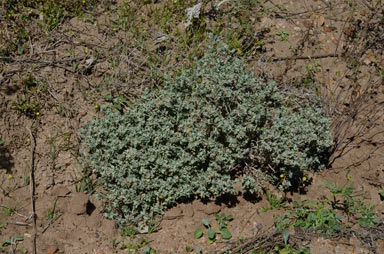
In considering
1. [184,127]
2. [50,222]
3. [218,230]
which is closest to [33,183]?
[50,222]

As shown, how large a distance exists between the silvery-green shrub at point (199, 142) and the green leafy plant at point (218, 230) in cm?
25

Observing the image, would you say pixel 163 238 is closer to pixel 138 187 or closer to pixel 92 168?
pixel 138 187

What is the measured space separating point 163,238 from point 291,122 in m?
1.76

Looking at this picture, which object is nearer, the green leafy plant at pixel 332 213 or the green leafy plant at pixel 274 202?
the green leafy plant at pixel 332 213

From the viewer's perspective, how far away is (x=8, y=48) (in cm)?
480

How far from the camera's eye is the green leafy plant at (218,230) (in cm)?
392

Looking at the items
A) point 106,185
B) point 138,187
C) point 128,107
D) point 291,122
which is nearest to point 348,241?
point 291,122

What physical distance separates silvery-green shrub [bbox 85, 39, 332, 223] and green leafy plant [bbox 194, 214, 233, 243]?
0.25 m

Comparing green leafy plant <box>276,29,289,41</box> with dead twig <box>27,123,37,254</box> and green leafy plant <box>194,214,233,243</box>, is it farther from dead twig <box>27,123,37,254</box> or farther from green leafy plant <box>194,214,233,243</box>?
dead twig <box>27,123,37,254</box>

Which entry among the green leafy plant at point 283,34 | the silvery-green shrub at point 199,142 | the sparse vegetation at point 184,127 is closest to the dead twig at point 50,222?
the sparse vegetation at point 184,127

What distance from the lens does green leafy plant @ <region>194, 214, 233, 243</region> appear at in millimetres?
3924

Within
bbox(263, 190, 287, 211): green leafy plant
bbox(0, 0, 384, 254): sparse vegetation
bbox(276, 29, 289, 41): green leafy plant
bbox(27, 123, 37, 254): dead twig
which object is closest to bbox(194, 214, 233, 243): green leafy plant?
bbox(0, 0, 384, 254): sparse vegetation

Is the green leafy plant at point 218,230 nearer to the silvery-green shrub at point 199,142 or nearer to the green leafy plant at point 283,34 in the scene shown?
the silvery-green shrub at point 199,142

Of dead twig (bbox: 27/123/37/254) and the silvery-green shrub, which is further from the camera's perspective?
the silvery-green shrub
